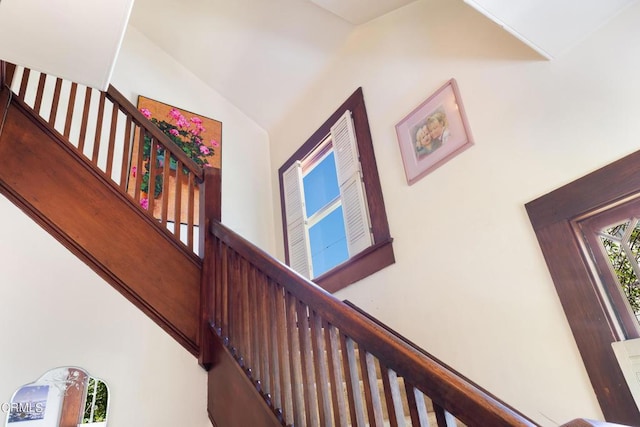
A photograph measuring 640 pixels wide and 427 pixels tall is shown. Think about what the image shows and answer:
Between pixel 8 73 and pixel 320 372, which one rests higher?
pixel 8 73

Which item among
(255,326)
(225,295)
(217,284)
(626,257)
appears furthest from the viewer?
(217,284)

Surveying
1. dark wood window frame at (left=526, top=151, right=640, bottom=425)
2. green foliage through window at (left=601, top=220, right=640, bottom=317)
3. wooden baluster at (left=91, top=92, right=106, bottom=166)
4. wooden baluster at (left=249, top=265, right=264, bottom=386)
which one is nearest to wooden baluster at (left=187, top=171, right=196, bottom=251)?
wooden baluster at (left=91, top=92, right=106, bottom=166)

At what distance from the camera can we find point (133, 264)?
1997 mm

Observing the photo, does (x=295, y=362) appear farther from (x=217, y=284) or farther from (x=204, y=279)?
(x=204, y=279)

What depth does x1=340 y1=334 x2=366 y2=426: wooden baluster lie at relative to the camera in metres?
1.06

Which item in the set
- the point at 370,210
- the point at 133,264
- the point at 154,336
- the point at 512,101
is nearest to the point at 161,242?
the point at 133,264

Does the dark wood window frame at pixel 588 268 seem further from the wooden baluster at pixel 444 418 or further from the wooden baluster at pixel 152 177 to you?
the wooden baluster at pixel 152 177

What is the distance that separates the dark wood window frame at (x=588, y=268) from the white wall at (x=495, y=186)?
51 millimetres

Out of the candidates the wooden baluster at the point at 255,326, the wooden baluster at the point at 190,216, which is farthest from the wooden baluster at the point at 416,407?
the wooden baluster at the point at 190,216

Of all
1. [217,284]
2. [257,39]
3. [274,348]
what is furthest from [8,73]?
[257,39]

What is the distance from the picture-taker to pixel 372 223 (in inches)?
119

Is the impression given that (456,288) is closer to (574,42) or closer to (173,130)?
(574,42)

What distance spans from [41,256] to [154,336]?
64 cm

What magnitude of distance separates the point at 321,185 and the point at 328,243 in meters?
0.60
